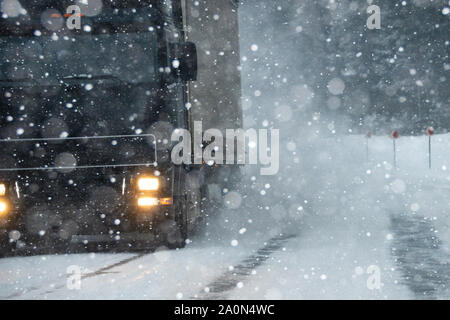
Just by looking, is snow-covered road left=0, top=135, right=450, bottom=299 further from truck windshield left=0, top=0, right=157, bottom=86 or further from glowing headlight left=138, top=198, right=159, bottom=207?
truck windshield left=0, top=0, right=157, bottom=86

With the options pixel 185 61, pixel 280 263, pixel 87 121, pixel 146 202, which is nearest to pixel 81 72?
pixel 87 121

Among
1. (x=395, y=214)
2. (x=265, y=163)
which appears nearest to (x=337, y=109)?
(x=265, y=163)

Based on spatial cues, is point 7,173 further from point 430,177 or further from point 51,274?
point 430,177

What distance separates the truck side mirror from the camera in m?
8.79

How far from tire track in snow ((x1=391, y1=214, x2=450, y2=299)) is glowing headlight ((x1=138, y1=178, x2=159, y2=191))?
3060 mm

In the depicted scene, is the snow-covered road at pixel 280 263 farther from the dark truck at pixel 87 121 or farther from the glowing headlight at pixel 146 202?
the glowing headlight at pixel 146 202

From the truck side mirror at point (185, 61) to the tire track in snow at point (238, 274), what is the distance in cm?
243

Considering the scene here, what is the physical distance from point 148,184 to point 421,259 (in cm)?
347

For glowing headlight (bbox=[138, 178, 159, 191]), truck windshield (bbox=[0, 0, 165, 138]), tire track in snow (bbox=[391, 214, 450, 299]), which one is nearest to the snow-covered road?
tire track in snow (bbox=[391, 214, 450, 299])

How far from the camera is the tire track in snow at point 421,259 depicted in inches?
230

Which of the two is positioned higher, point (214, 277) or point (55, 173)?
point (55, 173)

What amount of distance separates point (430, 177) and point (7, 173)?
683 inches

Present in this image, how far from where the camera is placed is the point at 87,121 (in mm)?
8727

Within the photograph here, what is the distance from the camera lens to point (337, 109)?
54219 mm
